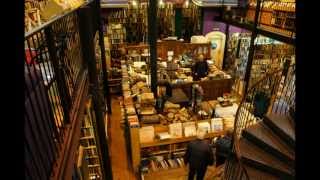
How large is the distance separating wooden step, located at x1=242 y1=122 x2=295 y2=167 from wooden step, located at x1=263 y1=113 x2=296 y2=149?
0.35 feet

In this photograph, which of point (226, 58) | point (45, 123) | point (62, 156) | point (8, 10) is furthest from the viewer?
point (226, 58)

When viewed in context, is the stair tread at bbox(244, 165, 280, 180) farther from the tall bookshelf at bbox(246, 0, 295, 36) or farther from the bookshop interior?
the tall bookshelf at bbox(246, 0, 295, 36)

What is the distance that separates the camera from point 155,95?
27.0ft

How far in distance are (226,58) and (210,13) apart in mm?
2597

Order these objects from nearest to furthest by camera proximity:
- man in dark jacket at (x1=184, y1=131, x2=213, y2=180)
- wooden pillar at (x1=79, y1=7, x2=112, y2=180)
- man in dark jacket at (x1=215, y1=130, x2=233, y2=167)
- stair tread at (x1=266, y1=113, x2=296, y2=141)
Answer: wooden pillar at (x1=79, y1=7, x2=112, y2=180) < stair tread at (x1=266, y1=113, x2=296, y2=141) < man in dark jacket at (x1=184, y1=131, x2=213, y2=180) < man in dark jacket at (x1=215, y1=130, x2=233, y2=167)

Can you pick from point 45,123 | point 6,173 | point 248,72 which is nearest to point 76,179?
point 45,123

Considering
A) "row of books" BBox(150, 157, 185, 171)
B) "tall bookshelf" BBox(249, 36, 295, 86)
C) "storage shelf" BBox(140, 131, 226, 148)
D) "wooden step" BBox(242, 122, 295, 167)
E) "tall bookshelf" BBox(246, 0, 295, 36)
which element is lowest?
"row of books" BBox(150, 157, 185, 171)

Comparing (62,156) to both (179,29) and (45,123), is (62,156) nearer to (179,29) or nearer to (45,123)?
(45,123)

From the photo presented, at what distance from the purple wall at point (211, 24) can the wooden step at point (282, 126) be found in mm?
9052

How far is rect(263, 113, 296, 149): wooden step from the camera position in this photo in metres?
4.50

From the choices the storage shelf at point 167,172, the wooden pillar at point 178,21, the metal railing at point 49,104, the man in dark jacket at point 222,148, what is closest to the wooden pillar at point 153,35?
the storage shelf at point 167,172

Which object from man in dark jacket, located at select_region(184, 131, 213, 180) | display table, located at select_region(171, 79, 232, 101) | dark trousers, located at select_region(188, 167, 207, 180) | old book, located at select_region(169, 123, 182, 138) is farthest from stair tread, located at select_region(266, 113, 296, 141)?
display table, located at select_region(171, 79, 232, 101)

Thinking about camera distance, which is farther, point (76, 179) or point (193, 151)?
point (193, 151)

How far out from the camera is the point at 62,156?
235cm
